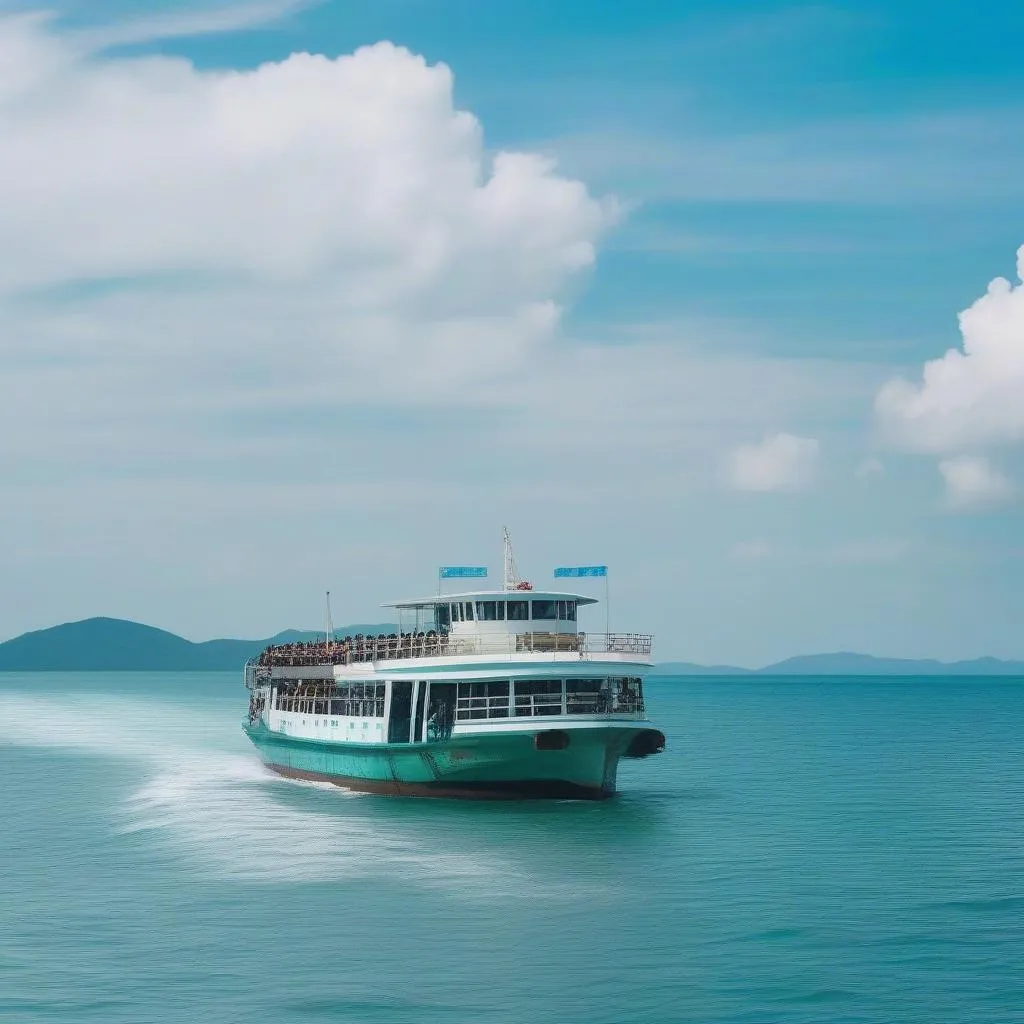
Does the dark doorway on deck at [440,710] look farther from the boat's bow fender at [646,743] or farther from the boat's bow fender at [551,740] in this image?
the boat's bow fender at [646,743]

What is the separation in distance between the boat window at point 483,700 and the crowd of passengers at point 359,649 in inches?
94.7

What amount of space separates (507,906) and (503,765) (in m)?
16.0

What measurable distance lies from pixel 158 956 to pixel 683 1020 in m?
12.5

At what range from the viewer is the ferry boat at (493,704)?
52531mm

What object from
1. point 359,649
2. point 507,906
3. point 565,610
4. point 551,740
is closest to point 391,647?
point 359,649

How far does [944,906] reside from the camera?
38.2 meters

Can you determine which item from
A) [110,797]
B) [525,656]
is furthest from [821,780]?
[110,797]

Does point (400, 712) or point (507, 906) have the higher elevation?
point (400, 712)

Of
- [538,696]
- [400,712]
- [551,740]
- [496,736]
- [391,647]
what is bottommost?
[551,740]

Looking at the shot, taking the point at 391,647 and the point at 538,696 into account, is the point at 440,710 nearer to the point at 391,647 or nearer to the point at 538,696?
the point at 538,696

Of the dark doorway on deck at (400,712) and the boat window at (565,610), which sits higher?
the boat window at (565,610)

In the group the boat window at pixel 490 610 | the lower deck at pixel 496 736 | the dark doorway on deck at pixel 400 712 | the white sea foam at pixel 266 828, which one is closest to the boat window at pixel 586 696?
the lower deck at pixel 496 736

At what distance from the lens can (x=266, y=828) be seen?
51.1 metres

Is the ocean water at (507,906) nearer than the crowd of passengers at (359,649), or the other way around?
the ocean water at (507,906)
